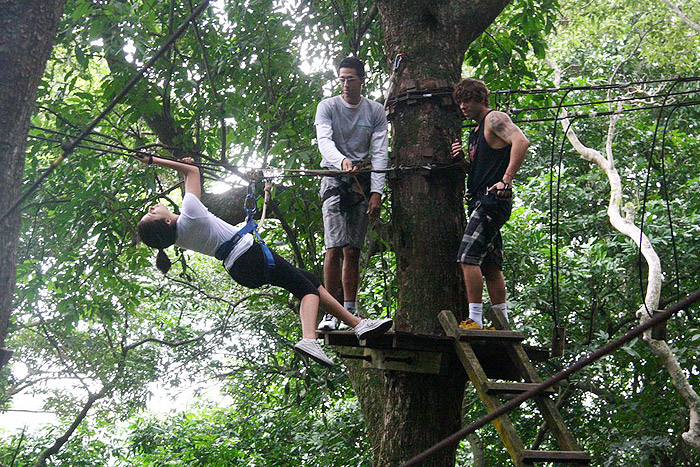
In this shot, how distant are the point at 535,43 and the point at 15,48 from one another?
5.32 meters

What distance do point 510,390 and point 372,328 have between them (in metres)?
0.71

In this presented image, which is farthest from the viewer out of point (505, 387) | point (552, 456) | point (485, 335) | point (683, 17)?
point (683, 17)

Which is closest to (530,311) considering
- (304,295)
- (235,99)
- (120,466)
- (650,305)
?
(650,305)

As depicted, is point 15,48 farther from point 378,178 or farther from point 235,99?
point 235,99

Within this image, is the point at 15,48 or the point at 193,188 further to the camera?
the point at 193,188

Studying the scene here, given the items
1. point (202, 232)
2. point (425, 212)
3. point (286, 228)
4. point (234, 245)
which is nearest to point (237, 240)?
point (234, 245)

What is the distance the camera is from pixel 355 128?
449cm

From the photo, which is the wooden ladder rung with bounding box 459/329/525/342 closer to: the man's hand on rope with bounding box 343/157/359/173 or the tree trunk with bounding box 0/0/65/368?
the man's hand on rope with bounding box 343/157/359/173

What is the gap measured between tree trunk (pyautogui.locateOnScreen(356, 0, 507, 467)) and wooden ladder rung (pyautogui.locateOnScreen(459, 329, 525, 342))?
0.35 meters

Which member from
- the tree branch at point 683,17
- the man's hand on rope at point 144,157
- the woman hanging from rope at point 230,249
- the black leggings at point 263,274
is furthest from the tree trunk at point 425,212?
the tree branch at point 683,17

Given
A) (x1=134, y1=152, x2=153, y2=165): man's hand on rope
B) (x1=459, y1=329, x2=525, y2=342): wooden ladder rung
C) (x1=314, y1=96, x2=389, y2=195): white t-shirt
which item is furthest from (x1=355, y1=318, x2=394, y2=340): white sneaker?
(x1=134, y1=152, x2=153, y2=165): man's hand on rope

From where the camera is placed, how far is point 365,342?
3.68 metres

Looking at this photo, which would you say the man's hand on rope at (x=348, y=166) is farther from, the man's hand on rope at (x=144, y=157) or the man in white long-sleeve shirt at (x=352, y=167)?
the man's hand on rope at (x=144, y=157)

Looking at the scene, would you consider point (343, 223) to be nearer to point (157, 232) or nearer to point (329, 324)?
point (329, 324)
